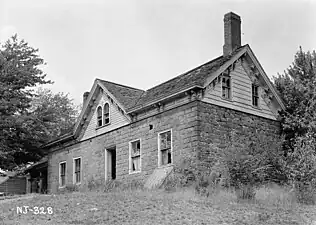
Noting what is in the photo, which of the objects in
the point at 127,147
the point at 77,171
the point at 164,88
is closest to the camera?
the point at 164,88

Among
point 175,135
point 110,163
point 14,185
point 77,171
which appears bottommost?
point 14,185

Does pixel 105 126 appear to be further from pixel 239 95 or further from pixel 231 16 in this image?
pixel 231 16

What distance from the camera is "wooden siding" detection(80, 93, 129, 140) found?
28516mm

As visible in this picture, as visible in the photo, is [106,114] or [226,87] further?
[106,114]

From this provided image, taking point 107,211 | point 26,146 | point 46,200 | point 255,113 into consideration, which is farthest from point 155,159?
point 26,146

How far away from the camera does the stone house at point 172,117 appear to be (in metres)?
24.2

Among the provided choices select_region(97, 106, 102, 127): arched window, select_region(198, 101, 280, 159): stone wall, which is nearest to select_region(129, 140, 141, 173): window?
select_region(97, 106, 102, 127): arched window

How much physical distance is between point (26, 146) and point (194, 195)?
60.3ft

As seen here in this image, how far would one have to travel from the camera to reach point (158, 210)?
642 inches

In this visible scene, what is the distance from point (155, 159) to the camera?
2556 cm

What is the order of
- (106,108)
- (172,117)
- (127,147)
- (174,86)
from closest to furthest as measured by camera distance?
(172,117), (174,86), (127,147), (106,108)

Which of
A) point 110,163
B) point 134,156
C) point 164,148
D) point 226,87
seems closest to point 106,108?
point 110,163

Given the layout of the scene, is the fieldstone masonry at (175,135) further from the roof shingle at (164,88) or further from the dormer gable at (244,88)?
the roof shingle at (164,88)

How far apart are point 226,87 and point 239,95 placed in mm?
867
